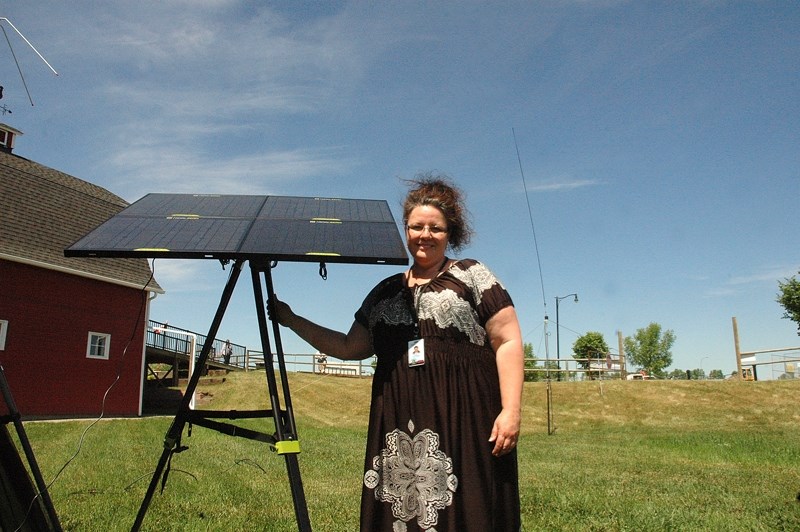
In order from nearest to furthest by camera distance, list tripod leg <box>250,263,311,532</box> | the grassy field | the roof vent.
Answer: tripod leg <box>250,263,311,532</box> < the grassy field < the roof vent

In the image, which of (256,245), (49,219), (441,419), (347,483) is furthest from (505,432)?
(49,219)

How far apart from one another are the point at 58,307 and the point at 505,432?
64.5 ft

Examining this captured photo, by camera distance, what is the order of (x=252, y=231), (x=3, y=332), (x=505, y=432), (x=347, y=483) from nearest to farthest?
(x=505, y=432)
(x=252, y=231)
(x=347, y=483)
(x=3, y=332)

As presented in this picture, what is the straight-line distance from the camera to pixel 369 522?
8.94 ft

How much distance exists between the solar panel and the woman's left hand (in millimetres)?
762

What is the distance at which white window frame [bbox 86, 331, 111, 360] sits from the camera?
19844 millimetres

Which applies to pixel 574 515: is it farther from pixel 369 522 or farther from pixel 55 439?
pixel 55 439

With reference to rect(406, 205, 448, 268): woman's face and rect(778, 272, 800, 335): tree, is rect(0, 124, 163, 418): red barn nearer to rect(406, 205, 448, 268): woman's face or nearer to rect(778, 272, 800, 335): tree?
rect(406, 205, 448, 268): woman's face

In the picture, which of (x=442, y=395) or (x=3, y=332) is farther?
(x=3, y=332)

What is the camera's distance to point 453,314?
9.11 ft

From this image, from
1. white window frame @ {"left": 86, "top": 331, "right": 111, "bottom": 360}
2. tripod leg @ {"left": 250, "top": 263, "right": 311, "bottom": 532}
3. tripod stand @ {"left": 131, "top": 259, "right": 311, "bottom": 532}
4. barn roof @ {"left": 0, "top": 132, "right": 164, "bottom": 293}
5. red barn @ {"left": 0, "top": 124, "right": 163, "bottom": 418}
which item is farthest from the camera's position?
white window frame @ {"left": 86, "top": 331, "right": 111, "bottom": 360}

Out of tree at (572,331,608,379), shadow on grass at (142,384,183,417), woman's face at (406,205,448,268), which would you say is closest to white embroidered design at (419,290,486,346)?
woman's face at (406,205,448,268)

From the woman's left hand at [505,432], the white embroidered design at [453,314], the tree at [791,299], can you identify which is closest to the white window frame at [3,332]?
the white embroidered design at [453,314]

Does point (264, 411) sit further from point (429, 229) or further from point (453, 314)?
point (429, 229)
